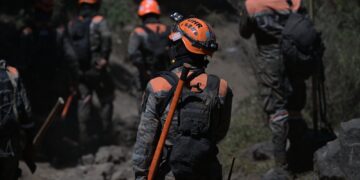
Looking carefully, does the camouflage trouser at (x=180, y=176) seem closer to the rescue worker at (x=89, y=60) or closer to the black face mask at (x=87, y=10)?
the rescue worker at (x=89, y=60)

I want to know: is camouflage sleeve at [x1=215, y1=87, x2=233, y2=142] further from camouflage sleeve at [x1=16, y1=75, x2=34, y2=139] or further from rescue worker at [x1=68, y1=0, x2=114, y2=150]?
rescue worker at [x1=68, y1=0, x2=114, y2=150]

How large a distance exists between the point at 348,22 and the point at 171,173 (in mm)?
6261

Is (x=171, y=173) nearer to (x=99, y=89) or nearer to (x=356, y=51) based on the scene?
(x=356, y=51)

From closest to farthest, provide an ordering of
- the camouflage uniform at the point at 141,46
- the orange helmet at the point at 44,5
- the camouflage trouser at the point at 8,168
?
the camouflage trouser at the point at 8,168 → the orange helmet at the point at 44,5 → the camouflage uniform at the point at 141,46

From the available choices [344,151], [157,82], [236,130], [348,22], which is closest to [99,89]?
[236,130]

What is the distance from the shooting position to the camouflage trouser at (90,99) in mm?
11328

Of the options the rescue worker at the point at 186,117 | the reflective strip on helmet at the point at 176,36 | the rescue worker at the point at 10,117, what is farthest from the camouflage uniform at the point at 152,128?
the rescue worker at the point at 10,117

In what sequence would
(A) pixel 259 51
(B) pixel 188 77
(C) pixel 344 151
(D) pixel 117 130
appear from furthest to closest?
1. (D) pixel 117 130
2. (A) pixel 259 51
3. (C) pixel 344 151
4. (B) pixel 188 77

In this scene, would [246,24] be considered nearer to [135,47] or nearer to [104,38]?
[135,47]

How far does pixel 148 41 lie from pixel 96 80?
1.15m

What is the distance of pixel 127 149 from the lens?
11328 millimetres

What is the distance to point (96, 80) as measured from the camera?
1128 cm

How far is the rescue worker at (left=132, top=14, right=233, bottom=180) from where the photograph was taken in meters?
4.98

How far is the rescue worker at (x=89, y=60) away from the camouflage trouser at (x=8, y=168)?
452cm
